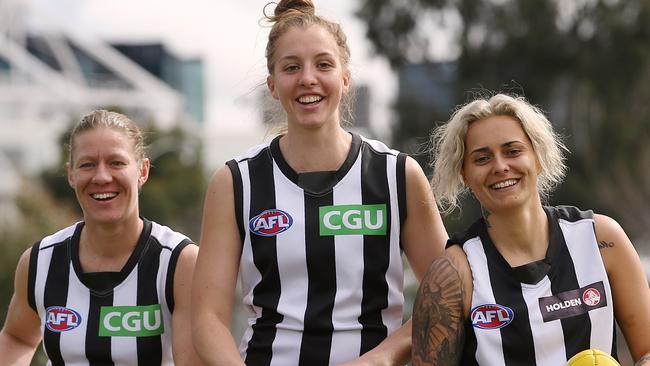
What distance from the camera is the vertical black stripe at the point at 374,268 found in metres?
4.12

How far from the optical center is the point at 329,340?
4074 mm

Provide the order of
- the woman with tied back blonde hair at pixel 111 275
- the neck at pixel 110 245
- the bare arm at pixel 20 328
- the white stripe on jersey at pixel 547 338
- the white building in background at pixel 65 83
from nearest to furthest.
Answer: the white stripe on jersey at pixel 547 338
the woman with tied back blonde hair at pixel 111 275
the neck at pixel 110 245
the bare arm at pixel 20 328
the white building in background at pixel 65 83

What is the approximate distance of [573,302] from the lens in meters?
3.96

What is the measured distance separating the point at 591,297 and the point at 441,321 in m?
0.53

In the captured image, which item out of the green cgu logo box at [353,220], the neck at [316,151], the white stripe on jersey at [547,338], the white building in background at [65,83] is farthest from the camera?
the white building in background at [65,83]

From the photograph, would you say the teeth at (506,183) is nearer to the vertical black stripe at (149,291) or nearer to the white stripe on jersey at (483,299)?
the white stripe on jersey at (483,299)

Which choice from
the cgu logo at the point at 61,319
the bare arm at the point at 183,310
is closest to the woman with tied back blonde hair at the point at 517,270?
the bare arm at the point at 183,310

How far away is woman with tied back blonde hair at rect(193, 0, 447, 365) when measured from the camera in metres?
4.09

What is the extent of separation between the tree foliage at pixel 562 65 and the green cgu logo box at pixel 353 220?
23.3 m

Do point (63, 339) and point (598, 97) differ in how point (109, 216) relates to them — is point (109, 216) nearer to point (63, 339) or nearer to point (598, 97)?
point (63, 339)

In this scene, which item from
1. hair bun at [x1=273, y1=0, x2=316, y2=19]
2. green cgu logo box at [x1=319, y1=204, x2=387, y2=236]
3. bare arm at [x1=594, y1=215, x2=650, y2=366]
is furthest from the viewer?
hair bun at [x1=273, y1=0, x2=316, y2=19]

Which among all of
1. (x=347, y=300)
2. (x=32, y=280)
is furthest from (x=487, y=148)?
(x=32, y=280)

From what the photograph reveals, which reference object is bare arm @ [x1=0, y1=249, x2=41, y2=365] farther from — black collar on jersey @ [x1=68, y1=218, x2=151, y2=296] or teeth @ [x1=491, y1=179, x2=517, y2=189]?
teeth @ [x1=491, y1=179, x2=517, y2=189]

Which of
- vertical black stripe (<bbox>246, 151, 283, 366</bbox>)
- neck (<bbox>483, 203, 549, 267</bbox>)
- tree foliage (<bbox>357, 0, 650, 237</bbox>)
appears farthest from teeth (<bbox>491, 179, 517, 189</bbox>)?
tree foliage (<bbox>357, 0, 650, 237</bbox>)
